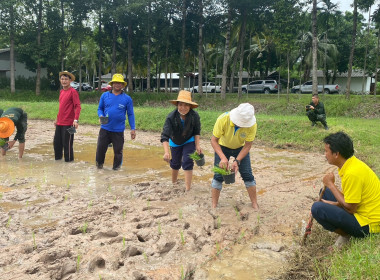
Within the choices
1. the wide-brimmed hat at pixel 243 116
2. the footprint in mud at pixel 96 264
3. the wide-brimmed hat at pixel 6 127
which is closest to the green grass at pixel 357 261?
the wide-brimmed hat at pixel 243 116

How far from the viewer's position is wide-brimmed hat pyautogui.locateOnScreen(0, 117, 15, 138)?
7.06 metres

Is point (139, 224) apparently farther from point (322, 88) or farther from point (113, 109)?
point (322, 88)

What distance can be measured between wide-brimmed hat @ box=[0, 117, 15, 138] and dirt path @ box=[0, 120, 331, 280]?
67 centimetres

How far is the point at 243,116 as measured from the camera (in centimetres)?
427

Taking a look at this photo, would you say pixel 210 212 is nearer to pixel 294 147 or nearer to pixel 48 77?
pixel 294 147

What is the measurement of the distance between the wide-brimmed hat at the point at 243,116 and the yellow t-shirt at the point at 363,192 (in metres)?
1.38

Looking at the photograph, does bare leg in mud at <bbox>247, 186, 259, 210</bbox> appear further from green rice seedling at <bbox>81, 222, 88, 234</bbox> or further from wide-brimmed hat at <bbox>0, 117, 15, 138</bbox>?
wide-brimmed hat at <bbox>0, 117, 15, 138</bbox>

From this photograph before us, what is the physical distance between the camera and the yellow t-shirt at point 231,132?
14.8 ft

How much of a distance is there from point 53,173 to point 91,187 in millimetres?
1347

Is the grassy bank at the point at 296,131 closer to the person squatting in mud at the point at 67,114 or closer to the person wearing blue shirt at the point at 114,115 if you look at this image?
the person wearing blue shirt at the point at 114,115

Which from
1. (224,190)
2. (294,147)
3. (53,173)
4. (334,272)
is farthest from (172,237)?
(294,147)

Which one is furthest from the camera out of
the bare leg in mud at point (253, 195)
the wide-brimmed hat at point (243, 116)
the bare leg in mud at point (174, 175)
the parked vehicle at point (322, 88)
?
the parked vehicle at point (322, 88)

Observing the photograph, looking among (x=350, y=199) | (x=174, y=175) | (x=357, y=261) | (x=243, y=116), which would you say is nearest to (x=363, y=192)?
(x=350, y=199)

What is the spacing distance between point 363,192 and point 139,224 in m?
2.41
